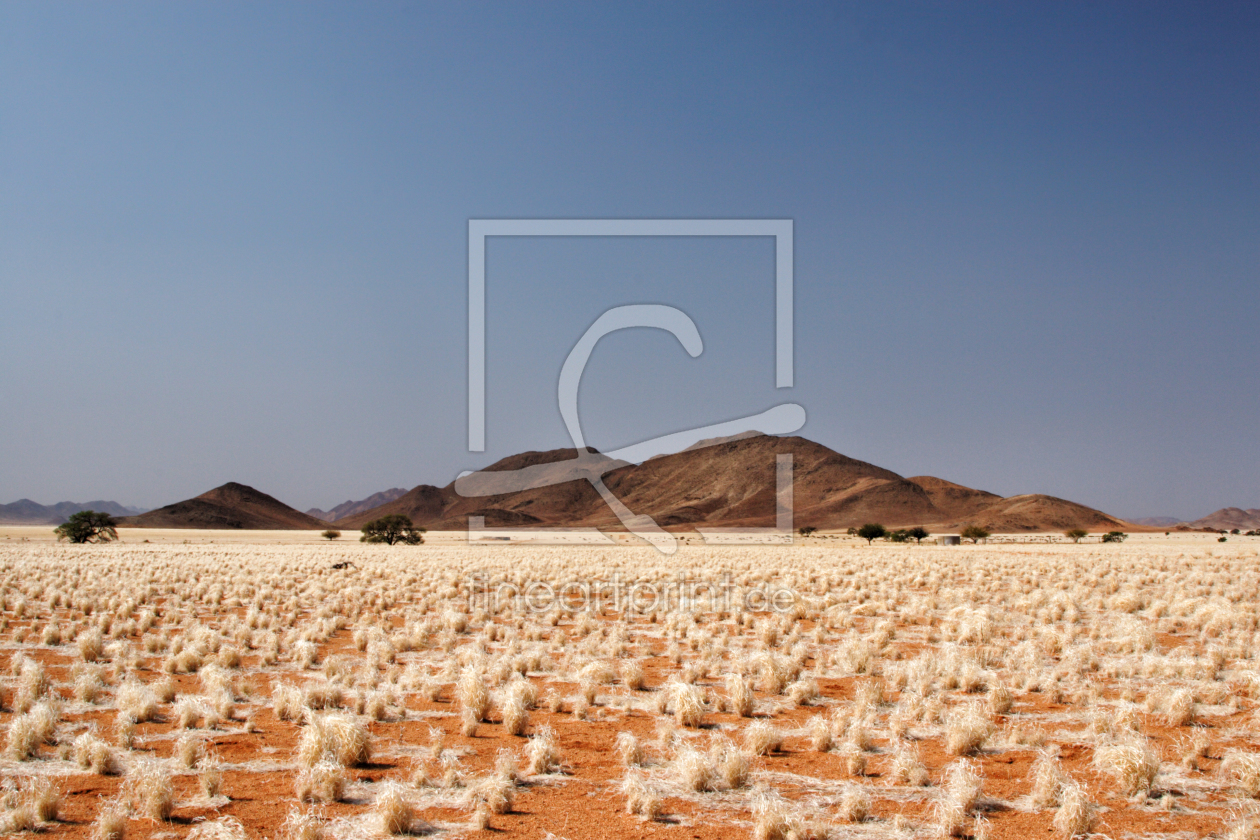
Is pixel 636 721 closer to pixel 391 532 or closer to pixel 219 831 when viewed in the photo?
pixel 219 831

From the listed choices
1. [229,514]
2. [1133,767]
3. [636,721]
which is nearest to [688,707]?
[636,721]

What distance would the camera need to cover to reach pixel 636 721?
10453 mm

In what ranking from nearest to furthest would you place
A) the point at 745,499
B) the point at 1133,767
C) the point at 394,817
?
the point at 394,817 → the point at 1133,767 → the point at 745,499

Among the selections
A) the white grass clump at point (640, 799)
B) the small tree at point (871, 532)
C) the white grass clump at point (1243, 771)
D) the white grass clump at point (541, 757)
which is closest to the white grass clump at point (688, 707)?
the white grass clump at point (541, 757)

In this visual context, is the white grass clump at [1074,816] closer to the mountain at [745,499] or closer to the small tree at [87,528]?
the small tree at [87,528]

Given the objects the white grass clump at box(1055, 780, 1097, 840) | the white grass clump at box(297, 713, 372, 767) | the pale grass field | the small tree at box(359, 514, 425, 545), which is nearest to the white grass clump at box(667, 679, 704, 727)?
the pale grass field

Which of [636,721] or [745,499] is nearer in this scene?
[636,721]

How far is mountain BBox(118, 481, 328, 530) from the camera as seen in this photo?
141875 millimetres

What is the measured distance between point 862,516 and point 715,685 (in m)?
129

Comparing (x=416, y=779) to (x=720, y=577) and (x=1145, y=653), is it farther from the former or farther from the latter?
(x=720, y=577)

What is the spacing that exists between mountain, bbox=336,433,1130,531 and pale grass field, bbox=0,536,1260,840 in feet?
376

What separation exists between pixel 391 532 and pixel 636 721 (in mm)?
73380

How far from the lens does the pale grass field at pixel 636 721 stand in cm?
701

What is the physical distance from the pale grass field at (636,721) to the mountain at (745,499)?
114560 millimetres
